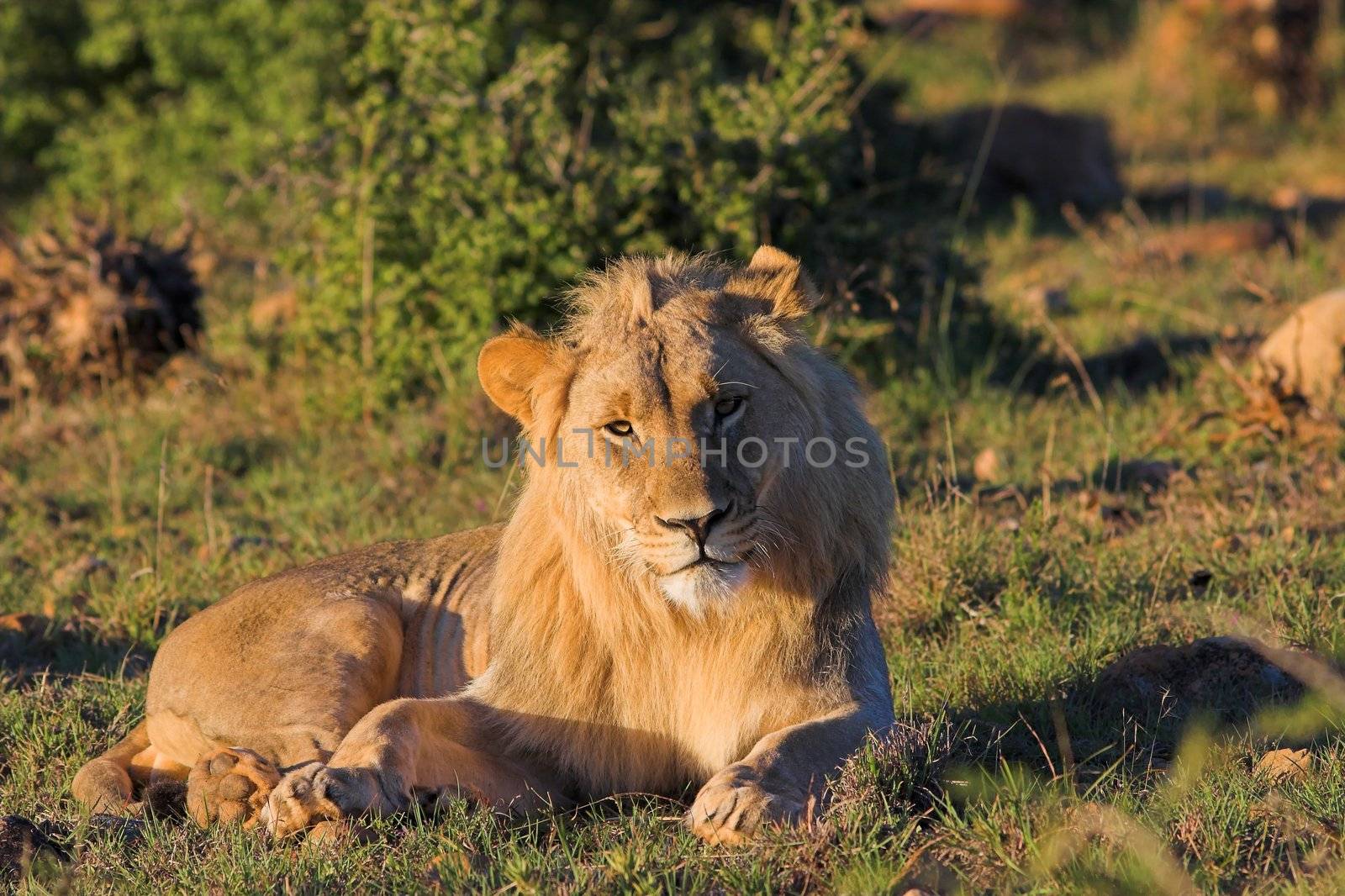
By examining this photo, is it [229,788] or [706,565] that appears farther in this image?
[229,788]

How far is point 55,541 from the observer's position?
21.6 ft

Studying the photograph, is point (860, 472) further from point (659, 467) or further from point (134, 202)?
point (134, 202)

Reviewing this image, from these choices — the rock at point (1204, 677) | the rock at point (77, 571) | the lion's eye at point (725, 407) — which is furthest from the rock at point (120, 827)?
the rock at point (1204, 677)

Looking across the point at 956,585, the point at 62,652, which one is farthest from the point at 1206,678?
the point at 62,652

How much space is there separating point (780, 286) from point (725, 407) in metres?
0.46

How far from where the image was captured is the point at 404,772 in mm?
3668

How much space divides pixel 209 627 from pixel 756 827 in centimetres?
185

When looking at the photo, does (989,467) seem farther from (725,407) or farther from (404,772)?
(404,772)

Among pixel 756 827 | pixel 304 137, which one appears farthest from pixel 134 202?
pixel 756 827

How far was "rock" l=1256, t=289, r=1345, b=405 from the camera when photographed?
672cm

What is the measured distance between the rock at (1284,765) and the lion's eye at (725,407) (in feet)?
4.71

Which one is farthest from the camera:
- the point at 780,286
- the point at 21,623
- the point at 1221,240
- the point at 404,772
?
the point at 1221,240

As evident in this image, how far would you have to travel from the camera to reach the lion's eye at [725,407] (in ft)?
11.8

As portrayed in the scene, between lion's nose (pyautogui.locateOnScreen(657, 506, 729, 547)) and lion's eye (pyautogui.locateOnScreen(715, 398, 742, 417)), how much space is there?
0.28 metres
